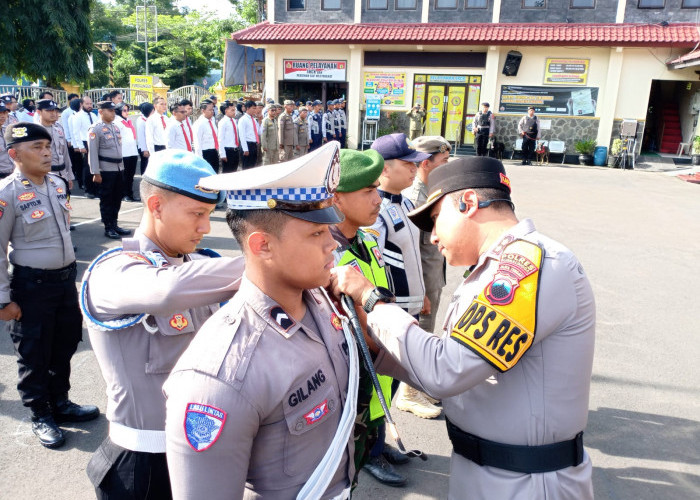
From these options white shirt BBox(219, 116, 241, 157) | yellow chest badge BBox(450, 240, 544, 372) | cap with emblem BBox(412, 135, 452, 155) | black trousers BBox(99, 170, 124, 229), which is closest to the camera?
yellow chest badge BBox(450, 240, 544, 372)

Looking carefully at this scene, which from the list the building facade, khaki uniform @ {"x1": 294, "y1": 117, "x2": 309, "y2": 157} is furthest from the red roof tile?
khaki uniform @ {"x1": 294, "y1": 117, "x2": 309, "y2": 157}

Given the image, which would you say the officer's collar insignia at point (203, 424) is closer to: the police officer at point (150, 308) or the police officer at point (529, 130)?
the police officer at point (150, 308)

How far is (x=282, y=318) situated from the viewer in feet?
4.29

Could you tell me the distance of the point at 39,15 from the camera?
17.5 m

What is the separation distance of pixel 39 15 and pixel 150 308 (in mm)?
20285

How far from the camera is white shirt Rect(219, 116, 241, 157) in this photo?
12008 millimetres

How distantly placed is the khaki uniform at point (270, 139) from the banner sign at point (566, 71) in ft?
36.5

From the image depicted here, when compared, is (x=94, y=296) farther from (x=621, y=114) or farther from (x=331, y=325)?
(x=621, y=114)

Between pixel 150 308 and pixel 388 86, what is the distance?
20884 mm

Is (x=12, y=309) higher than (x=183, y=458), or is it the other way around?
(x=183, y=458)

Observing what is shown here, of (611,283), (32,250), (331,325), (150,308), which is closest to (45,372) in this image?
(32,250)

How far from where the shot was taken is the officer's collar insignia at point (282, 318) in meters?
1.30

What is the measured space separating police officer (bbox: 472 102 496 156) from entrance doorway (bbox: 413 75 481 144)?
1291mm

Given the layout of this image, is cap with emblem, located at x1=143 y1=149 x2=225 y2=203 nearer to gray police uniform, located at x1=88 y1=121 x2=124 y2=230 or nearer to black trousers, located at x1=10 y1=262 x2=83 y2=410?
black trousers, located at x1=10 y1=262 x2=83 y2=410
